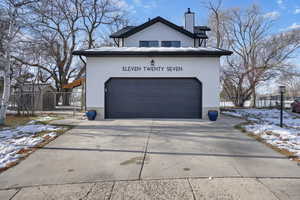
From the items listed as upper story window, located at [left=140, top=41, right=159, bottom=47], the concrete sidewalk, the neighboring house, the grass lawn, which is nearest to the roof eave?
the neighboring house

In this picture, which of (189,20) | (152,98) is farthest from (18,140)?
(189,20)

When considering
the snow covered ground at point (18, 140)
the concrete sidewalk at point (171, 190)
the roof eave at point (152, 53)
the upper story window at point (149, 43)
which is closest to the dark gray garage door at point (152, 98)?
the roof eave at point (152, 53)

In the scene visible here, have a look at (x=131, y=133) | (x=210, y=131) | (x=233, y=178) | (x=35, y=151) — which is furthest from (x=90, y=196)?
(x=210, y=131)

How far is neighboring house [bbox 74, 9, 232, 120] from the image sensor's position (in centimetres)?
1055

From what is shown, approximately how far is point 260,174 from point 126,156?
10.4 ft

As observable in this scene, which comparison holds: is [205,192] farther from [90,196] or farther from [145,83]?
[145,83]

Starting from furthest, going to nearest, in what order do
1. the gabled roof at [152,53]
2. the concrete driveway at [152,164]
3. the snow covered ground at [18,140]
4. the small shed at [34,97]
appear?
1. the small shed at [34,97]
2. the gabled roof at [152,53]
3. the snow covered ground at [18,140]
4. the concrete driveway at [152,164]

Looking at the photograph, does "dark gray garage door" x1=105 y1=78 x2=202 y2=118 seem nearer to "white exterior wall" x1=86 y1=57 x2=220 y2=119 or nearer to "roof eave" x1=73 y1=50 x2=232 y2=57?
"white exterior wall" x1=86 y1=57 x2=220 y2=119

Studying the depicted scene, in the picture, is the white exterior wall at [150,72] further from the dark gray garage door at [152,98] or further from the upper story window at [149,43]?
the upper story window at [149,43]

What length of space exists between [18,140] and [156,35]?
12.8 m

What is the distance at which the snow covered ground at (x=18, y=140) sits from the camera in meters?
4.69

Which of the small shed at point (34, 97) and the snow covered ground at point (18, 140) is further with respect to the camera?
the small shed at point (34, 97)

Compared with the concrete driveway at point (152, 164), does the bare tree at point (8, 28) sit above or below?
above

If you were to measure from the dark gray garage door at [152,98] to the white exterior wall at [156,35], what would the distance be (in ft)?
19.6
